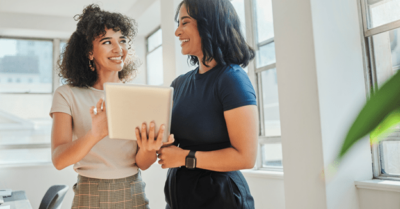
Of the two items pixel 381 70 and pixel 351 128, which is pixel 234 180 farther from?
pixel 381 70

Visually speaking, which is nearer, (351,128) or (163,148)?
(351,128)

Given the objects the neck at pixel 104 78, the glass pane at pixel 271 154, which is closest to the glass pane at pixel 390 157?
the glass pane at pixel 271 154

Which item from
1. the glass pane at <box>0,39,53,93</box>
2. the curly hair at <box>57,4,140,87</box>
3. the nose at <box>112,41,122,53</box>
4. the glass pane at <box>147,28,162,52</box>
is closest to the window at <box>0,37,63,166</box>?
the glass pane at <box>0,39,53,93</box>

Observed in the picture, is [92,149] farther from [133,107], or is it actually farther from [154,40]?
[154,40]

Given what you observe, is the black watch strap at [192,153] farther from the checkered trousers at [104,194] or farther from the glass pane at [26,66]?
the glass pane at [26,66]

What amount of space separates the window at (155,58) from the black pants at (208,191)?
169 inches

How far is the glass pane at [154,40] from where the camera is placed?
536 cm

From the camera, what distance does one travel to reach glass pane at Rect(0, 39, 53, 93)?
5.26 metres

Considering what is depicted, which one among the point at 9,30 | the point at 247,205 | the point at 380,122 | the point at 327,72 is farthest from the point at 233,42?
the point at 9,30

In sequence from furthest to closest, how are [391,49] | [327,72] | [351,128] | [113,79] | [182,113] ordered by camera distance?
1. [391,49]
2. [327,72]
3. [113,79]
4. [182,113]
5. [351,128]

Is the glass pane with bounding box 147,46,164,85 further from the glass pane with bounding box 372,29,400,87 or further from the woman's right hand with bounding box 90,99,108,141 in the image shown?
the woman's right hand with bounding box 90,99,108,141

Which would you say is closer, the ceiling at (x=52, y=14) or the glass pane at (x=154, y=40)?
the ceiling at (x=52, y=14)

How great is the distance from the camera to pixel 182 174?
116 centimetres

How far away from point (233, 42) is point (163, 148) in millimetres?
492
